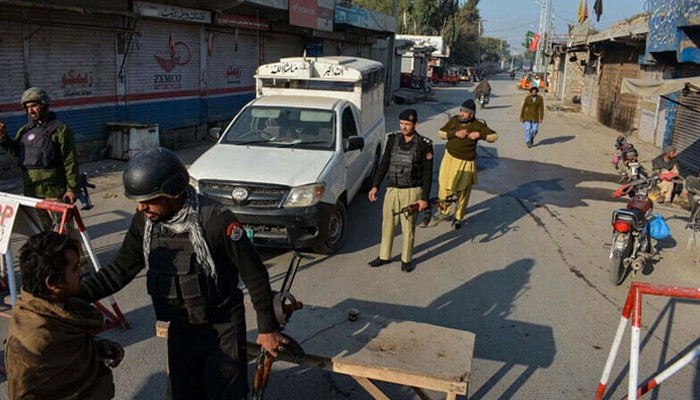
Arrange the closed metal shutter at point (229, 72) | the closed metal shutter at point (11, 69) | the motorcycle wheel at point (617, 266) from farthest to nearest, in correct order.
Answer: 1. the closed metal shutter at point (229, 72)
2. the closed metal shutter at point (11, 69)
3. the motorcycle wheel at point (617, 266)

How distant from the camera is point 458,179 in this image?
8500mm

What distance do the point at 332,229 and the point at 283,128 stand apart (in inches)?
67.0

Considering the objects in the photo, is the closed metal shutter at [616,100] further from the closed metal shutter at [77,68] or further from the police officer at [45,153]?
the police officer at [45,153]

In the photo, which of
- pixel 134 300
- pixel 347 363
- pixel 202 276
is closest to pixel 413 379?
pixel 347 363

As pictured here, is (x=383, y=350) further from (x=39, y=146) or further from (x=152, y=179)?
(x=39, y=146)

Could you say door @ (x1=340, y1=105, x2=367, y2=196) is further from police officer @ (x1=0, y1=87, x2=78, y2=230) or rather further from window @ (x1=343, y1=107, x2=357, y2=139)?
police officer @ (x1=0, y1=87, x2=78, y2=230)

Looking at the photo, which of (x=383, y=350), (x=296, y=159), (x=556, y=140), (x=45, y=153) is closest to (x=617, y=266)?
(x=296, y=159)

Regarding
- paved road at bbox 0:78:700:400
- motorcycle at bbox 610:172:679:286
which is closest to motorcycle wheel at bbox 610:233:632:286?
motorcycle at bbox 610:172:679:286

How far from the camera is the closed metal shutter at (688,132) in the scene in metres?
13.8

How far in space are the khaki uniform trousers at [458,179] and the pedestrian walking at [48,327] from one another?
258 inches

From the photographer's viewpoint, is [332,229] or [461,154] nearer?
[332,229]

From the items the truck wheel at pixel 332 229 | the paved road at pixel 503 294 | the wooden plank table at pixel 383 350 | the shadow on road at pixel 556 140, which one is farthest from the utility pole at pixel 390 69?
the wooden plank table at pixel 383 350

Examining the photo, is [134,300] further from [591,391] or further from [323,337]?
[591,391]

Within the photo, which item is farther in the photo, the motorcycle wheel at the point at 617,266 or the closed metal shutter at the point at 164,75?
the closed metal shutter at the point at 164,75
